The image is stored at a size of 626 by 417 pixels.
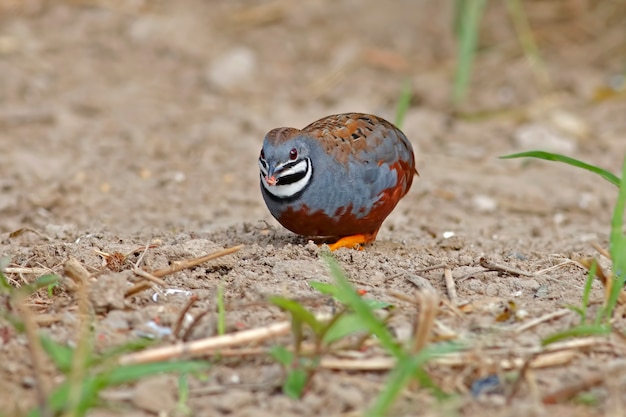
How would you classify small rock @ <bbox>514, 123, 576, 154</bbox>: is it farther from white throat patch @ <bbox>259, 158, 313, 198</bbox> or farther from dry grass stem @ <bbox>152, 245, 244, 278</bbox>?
dry grass stem @ <bbox>152, 245, 244, 278</bbox>

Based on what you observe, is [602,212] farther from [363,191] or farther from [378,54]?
[378,54]

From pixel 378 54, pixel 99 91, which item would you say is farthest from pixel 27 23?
pixel 378 54

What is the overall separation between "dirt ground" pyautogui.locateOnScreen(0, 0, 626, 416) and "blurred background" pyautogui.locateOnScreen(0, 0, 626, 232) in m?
0.03

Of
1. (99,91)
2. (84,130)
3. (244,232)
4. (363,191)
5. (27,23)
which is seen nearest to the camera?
(363,191)

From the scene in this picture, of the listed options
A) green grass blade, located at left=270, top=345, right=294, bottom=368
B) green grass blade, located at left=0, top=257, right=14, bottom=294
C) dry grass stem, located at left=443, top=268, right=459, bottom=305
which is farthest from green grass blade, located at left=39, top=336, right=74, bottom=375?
dry grass stem, located at left=443, top=268, right=459, bottom=305

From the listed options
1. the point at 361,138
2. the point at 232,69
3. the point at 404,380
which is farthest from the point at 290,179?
the point at 232,69

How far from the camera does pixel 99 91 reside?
30.2ft

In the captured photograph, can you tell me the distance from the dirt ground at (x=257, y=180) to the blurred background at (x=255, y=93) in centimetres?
3

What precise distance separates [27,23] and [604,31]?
20.6 feet

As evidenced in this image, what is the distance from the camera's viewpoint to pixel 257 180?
7.59 meters

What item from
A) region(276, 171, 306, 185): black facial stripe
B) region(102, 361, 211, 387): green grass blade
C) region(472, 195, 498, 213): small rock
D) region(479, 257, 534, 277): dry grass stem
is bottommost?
region(472, 195, 498, 213): small rock

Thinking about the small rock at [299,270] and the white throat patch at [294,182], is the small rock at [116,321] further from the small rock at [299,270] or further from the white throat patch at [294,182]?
the white throat patch at [294,182]

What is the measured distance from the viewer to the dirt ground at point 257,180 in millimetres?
3416

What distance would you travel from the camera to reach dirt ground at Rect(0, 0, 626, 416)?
Result: 134 inches
